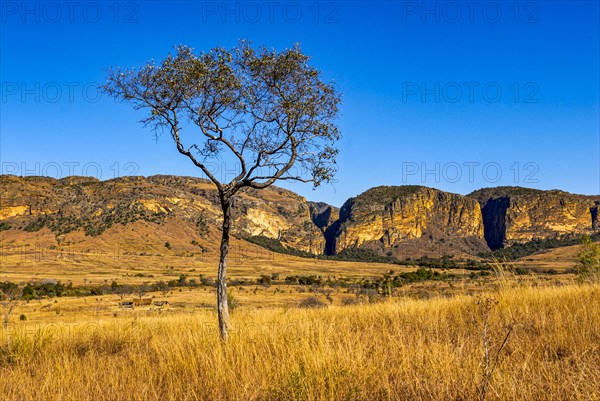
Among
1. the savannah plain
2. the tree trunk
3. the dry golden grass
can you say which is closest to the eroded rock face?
the tree trunk

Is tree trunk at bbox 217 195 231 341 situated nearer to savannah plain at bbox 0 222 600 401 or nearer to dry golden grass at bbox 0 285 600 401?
savannah plain at bbox 0 222 600 401

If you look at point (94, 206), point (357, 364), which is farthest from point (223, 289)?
point (94, 206)

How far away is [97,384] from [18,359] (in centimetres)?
332

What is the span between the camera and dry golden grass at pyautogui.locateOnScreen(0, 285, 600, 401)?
402cm

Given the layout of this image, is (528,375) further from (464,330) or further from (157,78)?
(157,78)

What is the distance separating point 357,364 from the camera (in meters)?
4.84

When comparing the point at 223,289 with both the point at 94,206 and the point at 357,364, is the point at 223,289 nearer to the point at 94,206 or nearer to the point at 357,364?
the point at 357,364

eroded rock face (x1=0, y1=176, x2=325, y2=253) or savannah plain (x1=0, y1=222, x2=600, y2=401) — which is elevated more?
eroded rock face (x1=0, y1=176, x2=325, y2=253)

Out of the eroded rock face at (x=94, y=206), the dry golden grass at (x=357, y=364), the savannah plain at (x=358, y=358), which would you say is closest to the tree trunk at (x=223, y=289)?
the savannah plain at (x=358, y=358)

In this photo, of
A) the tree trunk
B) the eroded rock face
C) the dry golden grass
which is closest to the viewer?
the dry golden grass

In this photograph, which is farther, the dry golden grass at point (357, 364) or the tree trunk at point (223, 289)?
the tree trunk at point (223, 289)

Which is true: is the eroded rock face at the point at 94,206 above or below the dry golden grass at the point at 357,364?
above

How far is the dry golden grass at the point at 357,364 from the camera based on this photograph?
4.02 metres

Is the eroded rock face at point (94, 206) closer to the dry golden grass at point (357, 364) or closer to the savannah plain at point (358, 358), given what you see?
the savannah plain at point (358, 358)
